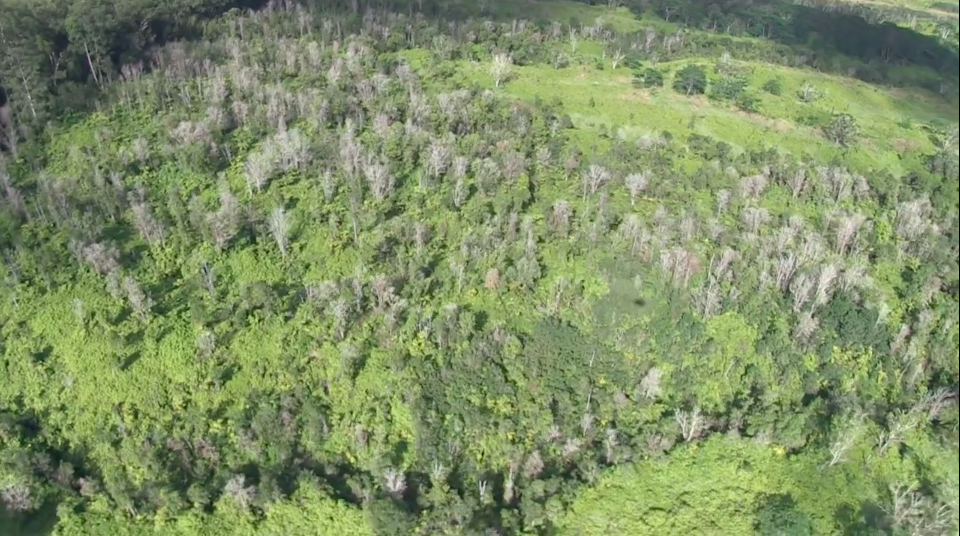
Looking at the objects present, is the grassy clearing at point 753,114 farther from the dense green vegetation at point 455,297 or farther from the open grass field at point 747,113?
the dense green vegetation at point 455,297

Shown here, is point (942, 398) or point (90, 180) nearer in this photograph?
point (942, 398)

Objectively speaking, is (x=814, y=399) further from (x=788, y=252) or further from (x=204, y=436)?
(x=204, y=436)

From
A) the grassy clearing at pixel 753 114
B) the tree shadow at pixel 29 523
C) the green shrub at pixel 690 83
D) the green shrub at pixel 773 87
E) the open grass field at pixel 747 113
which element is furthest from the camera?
the green shrub at pixel 773 87

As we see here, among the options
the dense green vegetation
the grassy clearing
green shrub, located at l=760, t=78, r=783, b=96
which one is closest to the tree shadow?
the dense green vegetation

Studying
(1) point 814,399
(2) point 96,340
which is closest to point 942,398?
(1) point 814,399

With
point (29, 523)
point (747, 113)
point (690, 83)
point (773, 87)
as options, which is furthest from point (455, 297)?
point (773, 87)

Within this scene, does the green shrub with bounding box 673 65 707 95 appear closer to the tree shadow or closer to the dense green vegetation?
the dense green vegetation

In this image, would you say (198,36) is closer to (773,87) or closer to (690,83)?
(690,83)

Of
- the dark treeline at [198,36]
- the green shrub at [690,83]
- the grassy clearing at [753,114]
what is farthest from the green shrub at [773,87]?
the dark treeline at [198,36]

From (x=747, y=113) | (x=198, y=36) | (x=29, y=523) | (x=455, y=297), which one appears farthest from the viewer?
(x=198, y=36)
